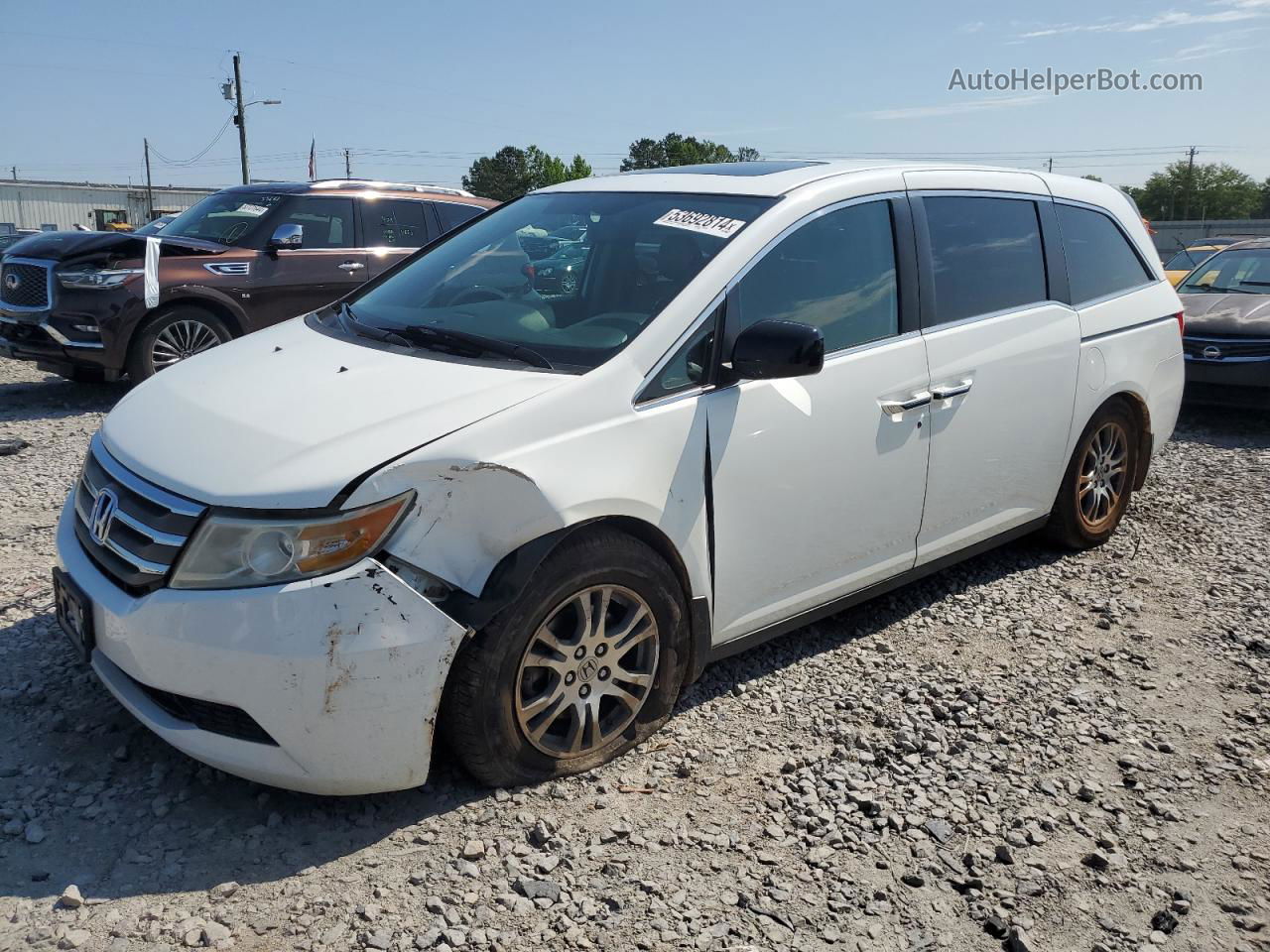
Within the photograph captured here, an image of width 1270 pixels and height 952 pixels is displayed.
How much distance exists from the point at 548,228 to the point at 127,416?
65.3 inches

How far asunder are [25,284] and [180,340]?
1.26m

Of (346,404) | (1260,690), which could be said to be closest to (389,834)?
(346,404)

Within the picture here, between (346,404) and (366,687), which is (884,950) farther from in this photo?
(346,404)

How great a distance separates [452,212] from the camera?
9.75m

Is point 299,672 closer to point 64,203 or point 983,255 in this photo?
point 983,255

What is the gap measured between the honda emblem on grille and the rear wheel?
396 cm

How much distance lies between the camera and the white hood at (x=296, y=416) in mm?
2678

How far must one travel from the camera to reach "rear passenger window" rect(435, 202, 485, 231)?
9.67 m

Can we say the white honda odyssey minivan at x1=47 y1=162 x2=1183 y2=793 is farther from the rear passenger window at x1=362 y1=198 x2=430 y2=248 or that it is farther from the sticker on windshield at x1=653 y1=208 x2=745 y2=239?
the rear passenger window at x1=362 y1=198 x2=430 y2=248

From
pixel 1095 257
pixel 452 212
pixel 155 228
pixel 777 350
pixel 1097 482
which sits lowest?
pixel 1097 482

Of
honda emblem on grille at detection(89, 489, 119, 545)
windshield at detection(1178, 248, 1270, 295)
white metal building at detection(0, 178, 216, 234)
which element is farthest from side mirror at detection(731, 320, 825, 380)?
white metal building at detection(0, 178, 216, 234)

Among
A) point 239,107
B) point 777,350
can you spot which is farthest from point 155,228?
point 239,107

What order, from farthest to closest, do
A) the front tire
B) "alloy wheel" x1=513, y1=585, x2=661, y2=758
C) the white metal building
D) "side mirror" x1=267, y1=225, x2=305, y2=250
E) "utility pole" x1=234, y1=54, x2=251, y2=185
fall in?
the white metal building, "utility pole" x1=234, y1=54, x2=251, y2=185, "side mirror" x1=267, y1=225, x2=305, y2=250, "alloy wheel" x1=513, y1=585, x2=661, y2=758, the front tire

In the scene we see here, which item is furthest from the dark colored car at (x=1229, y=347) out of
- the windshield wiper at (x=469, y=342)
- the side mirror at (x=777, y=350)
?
the windshield wiper at (x=469, y=342)
